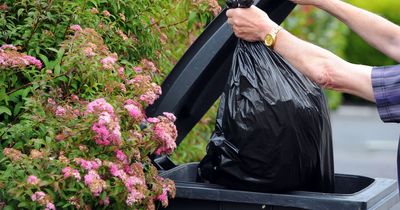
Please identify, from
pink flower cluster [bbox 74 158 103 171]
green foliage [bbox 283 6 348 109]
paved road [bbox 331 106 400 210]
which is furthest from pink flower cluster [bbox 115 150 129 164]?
green foliage [bbox 283 6 348 109]

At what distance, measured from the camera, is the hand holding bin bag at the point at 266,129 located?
2676 millimetres

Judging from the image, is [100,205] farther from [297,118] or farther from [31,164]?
[297,118]

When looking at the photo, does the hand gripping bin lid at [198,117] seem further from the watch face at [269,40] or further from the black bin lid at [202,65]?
the watch face at [269,40]

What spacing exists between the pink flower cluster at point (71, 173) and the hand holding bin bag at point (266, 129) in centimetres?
59

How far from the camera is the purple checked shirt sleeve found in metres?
2.27

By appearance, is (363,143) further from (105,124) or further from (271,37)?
(105,124)

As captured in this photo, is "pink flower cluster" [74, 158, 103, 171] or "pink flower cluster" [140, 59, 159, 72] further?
"pink flower cluster" [140, 59, 159, 72]

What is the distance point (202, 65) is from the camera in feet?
9.81

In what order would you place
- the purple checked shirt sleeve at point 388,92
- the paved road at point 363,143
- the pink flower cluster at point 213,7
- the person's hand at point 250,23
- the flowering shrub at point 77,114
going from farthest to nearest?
the paved road at point 363,143 → the pink flower cluster at point 213,7 → the person's hand at point 250,23 → the flowering shrub at point 77,114 → the purple checked shirt sleeve at point 388,92

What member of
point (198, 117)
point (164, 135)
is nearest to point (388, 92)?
point (164, 135)

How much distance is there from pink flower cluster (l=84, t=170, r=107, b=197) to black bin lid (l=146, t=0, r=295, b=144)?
26.5 inches

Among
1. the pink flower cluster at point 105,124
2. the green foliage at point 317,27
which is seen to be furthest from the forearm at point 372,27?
the green foliage at point 317,27

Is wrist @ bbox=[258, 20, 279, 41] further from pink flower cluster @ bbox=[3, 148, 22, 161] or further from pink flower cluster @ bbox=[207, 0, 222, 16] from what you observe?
pink flower cluster @ bbox=[3, 148, 22, 161]

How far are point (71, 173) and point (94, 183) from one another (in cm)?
7
